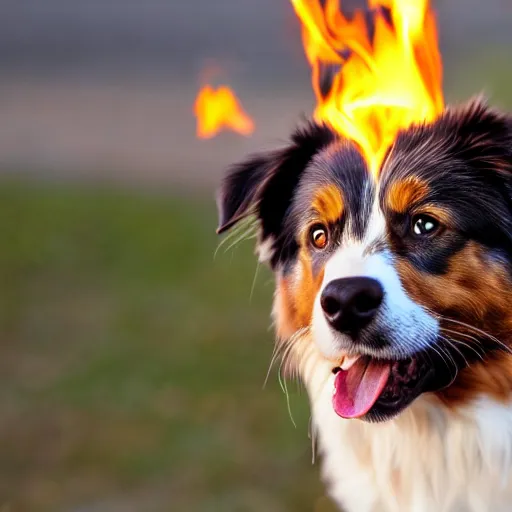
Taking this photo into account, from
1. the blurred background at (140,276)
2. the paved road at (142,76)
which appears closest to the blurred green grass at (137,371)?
the blurred background at (140,276)

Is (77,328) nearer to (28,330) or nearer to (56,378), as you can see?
(28,330)

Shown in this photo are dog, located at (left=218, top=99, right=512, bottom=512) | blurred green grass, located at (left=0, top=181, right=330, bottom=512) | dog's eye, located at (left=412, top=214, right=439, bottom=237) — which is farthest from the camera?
blurred green grass, located at (left=0, top=181, right=330, bottom=512)

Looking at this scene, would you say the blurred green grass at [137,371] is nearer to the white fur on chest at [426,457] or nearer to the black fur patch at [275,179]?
the white fur on chest at [426,457]

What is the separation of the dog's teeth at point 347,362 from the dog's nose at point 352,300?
0.23 metres

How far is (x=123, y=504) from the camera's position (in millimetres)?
5355

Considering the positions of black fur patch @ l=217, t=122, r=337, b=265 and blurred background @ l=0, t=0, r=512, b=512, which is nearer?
black fur patch @ l=217, t=122, r=337, b=265

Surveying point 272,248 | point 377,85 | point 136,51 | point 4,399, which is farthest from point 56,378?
point 136,51

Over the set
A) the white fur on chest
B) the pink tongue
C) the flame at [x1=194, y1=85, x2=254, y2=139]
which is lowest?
the white fur on chest

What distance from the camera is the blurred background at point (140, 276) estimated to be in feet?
18.5

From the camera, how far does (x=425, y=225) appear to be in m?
3.35

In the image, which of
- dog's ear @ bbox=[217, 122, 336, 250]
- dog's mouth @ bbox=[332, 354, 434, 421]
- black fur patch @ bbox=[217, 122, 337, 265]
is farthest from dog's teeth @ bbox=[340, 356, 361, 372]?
dog's ear @ bbox=[217, 122, 336, 250]

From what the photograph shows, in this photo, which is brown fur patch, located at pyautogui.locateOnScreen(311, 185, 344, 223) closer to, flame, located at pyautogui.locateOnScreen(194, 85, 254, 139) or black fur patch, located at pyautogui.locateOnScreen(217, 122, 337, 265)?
black fur patch, located at pyautogui.locateOnScreen(217, 122, 337, 265)

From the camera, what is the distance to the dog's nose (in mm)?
3080

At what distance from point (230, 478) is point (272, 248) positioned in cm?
204
